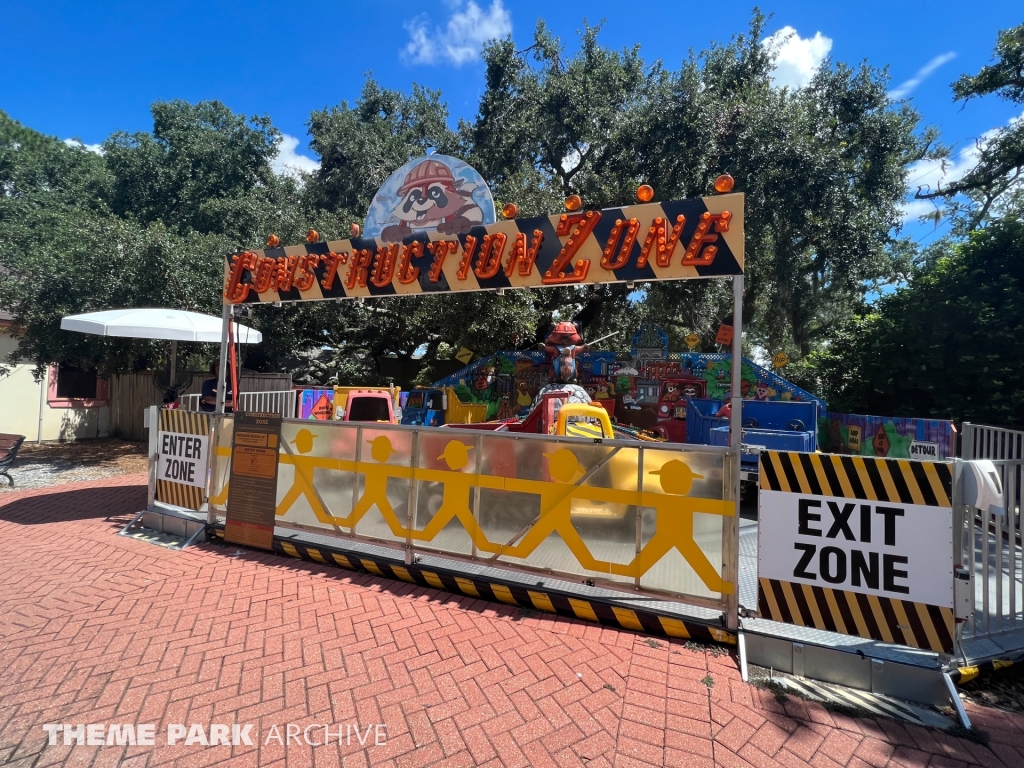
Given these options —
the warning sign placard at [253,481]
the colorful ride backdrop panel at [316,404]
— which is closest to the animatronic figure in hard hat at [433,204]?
the warning sign placard at [253,481]

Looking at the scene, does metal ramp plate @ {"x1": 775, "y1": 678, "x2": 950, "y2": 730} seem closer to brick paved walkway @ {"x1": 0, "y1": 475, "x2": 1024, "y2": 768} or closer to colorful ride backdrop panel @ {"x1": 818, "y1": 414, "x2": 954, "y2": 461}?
brick paved walkway @ {"x1": 0, "y1": 475, "x2": 1024, "y2": 768}

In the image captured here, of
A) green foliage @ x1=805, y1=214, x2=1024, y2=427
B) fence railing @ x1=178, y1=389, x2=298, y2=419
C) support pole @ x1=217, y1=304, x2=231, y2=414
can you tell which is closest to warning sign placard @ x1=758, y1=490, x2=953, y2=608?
support pole @ x1=217, y1=304, x2=231, y2=414

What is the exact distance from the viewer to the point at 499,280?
5.04 metres

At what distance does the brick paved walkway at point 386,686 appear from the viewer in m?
2.62

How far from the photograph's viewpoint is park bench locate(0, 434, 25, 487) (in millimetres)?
8273

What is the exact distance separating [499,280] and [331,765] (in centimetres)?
388

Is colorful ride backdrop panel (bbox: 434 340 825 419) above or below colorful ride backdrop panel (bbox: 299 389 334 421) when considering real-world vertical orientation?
above

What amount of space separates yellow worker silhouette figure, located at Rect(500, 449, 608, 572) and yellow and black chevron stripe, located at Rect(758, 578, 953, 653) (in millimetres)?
1196

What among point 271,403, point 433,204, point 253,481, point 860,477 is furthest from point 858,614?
point 271,403

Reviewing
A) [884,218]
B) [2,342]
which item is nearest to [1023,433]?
[884,218]

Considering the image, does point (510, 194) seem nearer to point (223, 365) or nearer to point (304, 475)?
point (223, 365)

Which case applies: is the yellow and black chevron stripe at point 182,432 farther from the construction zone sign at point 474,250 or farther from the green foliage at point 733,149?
the green foliage at point 733,149

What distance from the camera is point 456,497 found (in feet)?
14.9

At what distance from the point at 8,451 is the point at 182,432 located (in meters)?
4.78
